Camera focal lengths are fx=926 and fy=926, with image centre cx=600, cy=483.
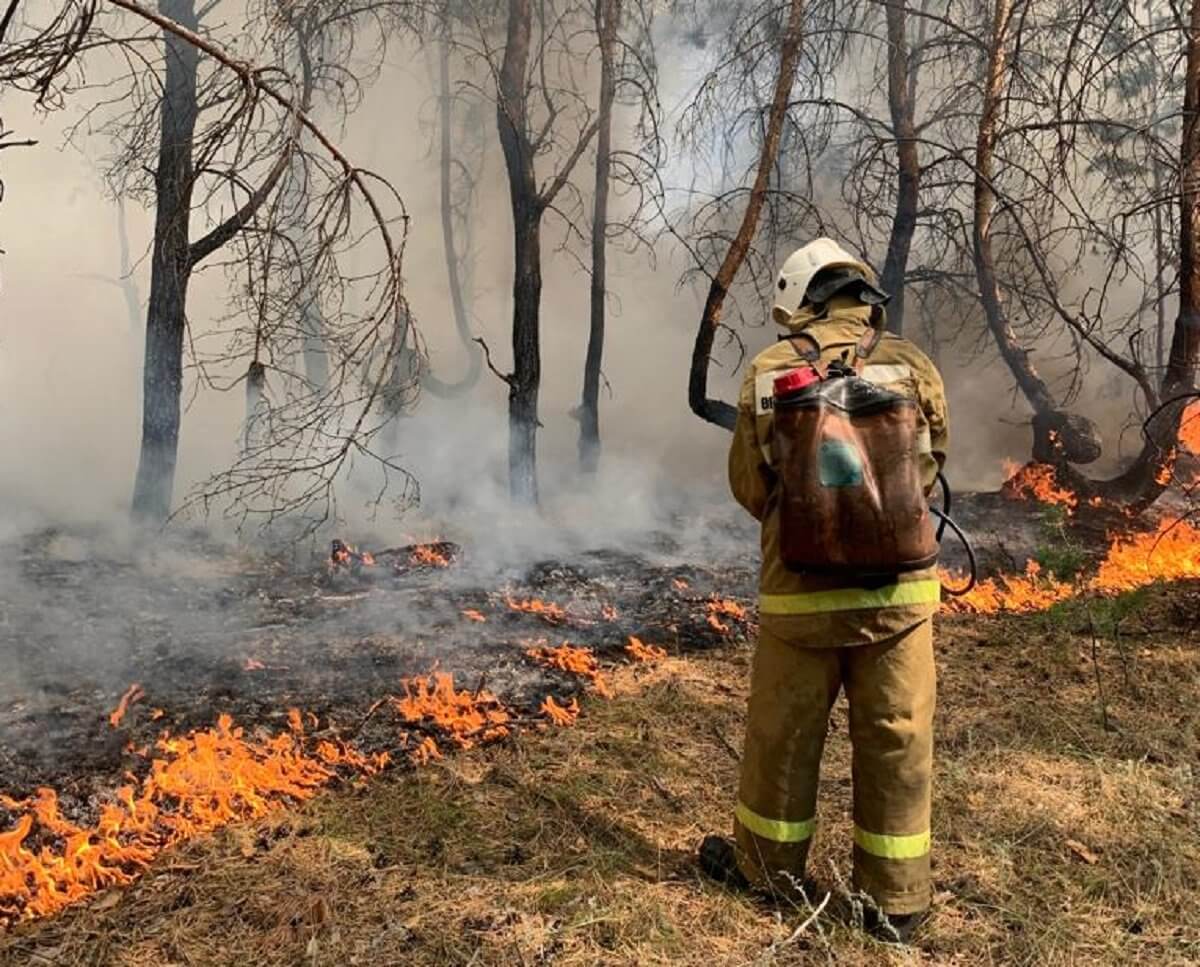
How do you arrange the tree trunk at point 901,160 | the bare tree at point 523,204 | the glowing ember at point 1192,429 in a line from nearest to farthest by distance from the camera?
the bare tree at point 523,204
the glowing ember at point 1192,429
the tree trunk at point 901,160

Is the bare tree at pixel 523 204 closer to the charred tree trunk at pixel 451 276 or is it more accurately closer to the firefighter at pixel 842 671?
the charred tree trunk at pixel 451 276

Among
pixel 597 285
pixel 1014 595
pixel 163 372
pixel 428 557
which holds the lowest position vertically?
pixel 428 557

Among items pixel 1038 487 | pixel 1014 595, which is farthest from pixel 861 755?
pixel 1038 487

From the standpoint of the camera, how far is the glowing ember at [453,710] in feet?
15.5

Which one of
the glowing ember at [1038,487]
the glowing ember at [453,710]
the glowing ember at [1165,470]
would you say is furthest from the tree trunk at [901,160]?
the glowing ember at [453,710]

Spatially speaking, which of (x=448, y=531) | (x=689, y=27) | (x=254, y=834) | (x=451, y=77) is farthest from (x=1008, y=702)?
(x=451, y=77)

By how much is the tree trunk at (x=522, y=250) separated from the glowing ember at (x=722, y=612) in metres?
3.52

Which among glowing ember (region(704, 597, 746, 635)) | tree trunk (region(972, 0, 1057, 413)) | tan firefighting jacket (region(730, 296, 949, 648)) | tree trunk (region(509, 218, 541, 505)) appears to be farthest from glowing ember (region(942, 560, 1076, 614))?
tree trunk (region(509, 218, 541, 505))

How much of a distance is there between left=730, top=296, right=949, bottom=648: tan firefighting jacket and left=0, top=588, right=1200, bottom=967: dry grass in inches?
29.0

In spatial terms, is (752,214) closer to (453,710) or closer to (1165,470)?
(1165,470)

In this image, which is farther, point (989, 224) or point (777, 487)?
point (989, 224)

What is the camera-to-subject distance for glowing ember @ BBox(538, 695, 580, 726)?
4906 millimetres

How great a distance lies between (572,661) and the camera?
5707mm

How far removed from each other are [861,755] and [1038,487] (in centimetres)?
854
